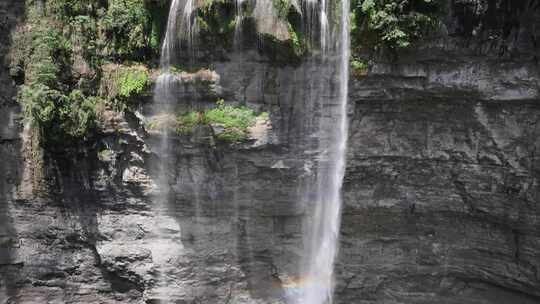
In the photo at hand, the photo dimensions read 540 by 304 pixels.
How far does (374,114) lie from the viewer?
11625 millimetres

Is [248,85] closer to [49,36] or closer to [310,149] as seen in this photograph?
[310,149]

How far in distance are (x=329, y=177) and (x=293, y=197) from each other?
107 cm

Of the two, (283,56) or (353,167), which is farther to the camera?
(353,167)

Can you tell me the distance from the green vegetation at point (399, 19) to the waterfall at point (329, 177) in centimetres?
69

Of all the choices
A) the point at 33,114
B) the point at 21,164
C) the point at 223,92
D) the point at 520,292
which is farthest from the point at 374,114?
the point at 21,164

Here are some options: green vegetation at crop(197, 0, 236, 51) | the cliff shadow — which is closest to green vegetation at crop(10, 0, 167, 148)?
the cliff shadow

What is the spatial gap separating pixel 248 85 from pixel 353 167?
3.36 m

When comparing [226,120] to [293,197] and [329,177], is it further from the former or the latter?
[329,177]

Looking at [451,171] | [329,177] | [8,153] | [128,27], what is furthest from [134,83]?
[451,171]

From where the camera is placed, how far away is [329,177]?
1206 cm

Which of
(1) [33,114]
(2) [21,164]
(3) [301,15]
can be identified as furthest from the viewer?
(2) [21,164]

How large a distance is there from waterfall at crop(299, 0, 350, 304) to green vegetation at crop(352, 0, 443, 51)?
690 millimetres

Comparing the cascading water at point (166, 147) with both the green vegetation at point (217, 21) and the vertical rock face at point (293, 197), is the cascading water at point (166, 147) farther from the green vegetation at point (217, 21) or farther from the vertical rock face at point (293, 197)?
the green vegetation at point (217, 21)

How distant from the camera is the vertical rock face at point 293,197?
432 inches
